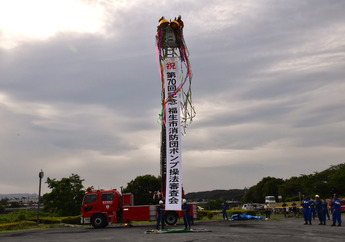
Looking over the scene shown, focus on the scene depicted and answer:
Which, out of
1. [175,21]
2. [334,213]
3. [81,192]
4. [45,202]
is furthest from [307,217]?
[45,202]

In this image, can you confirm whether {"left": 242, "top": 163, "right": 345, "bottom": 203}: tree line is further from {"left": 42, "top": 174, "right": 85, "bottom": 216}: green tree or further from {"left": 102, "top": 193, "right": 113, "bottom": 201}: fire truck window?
{"left": 102, "top": 193, "right": 113, "bottom": 201}: fire truck window

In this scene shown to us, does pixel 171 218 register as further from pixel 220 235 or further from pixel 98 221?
pixel 220 235

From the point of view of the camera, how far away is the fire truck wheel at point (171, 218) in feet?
75.8

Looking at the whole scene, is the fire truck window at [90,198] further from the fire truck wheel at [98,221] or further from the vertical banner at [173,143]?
the vertical banner at [173,143]

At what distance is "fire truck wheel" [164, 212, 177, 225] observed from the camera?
23094 mm

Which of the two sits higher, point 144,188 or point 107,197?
point 144,188

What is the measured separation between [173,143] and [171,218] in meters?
7.47

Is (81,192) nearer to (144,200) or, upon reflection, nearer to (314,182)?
(144,200)

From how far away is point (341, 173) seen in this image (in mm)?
84375

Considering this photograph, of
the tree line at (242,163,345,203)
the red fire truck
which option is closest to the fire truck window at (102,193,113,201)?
the red fire truck

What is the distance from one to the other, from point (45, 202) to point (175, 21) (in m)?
46.0

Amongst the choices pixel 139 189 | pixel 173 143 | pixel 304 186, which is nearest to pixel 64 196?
pixel 139 189

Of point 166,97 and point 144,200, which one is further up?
point 166,97

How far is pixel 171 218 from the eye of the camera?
2316 cm
